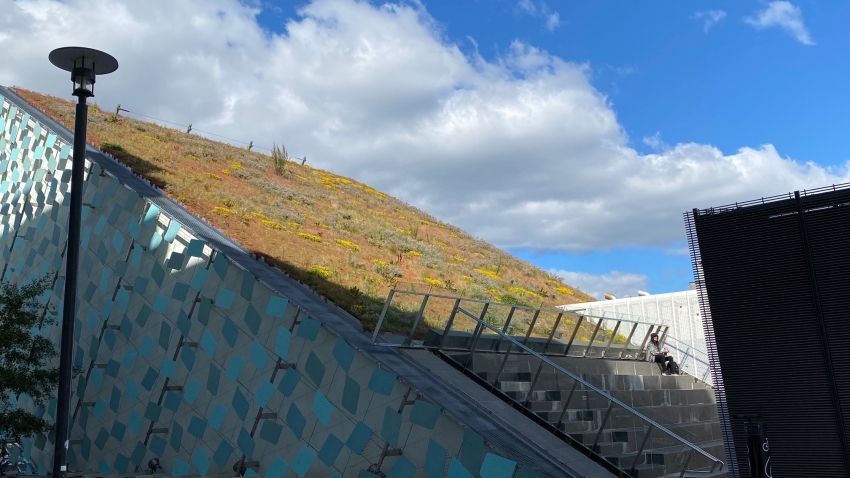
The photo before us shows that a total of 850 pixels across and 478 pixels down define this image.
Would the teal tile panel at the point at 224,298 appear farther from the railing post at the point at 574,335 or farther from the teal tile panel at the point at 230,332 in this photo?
the railing post at the point at 574,335

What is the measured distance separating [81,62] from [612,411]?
7844mm

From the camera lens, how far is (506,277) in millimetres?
26359

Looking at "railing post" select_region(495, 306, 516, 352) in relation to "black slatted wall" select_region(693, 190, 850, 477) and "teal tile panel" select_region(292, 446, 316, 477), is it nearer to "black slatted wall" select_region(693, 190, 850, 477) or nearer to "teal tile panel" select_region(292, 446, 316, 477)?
"teal tile panel" select_region(292, 446, 316, 477)

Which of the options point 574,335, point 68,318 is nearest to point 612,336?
point 574,335

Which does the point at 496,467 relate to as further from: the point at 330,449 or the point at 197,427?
the point at 197,427

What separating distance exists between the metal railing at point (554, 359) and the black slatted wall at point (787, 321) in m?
0.95

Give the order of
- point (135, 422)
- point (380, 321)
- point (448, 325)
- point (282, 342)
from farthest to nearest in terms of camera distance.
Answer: point (135, 422), point (448, 325), point (282, 342), point (380, 321)

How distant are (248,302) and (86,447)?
18.7ft

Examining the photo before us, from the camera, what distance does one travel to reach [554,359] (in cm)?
1286

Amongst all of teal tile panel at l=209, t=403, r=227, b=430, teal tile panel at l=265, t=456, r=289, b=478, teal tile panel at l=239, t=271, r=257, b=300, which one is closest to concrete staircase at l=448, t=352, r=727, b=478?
teal tile panel at l=265, t=456, r=289, b=478

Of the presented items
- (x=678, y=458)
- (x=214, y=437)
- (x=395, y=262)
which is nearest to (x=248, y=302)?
(x=214, y=437)

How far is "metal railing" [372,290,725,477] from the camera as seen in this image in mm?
8969

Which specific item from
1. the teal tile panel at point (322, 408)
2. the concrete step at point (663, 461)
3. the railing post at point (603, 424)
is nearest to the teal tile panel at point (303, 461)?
the teal tile panel at point (322, 408)

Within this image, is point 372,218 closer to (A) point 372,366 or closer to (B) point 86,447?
(B) point 86,447
